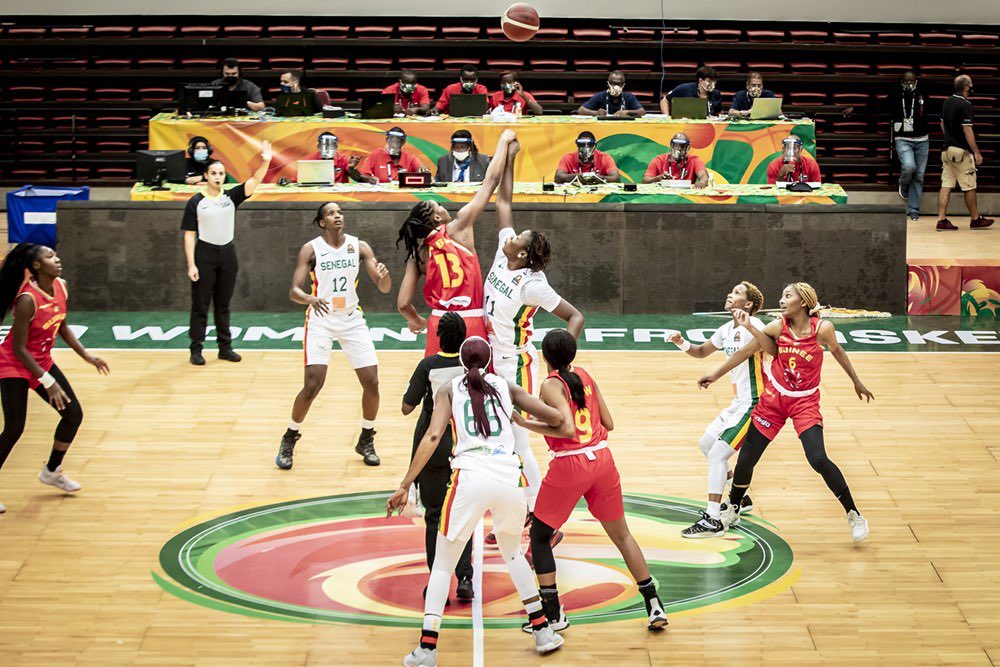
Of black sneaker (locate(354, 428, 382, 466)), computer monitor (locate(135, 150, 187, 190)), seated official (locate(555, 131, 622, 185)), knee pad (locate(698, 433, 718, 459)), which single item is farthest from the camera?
seated official (locate(555, 131, 622, 185))

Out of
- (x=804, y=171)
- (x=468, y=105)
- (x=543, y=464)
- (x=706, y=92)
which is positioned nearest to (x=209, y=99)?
(x=468, y=105)

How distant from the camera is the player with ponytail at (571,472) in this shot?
634 cm

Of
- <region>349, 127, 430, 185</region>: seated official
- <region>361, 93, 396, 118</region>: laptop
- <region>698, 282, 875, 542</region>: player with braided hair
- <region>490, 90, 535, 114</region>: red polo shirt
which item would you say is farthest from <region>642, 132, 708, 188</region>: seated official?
<region>698, 282, 875, 542</region>: player with braided hair

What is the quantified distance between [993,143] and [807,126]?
4.10 metres

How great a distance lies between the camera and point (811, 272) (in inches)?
538

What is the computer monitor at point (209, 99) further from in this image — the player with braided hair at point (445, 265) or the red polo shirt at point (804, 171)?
the player with braided hair at point (445, 265)

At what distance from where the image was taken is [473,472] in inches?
239

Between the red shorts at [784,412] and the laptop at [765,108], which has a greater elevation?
the laptop at [765,108]

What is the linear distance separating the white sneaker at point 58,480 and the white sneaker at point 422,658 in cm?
342

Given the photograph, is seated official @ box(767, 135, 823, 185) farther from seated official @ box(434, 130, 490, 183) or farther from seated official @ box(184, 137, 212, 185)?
seated official @ box(184, 137, 212, 185)

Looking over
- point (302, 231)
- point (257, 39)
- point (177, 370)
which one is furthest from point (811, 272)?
point (257, 39)

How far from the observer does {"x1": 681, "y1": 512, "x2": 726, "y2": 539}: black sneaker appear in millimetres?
7934

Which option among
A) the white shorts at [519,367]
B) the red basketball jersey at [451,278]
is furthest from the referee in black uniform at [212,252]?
the white shorts at [519,367]

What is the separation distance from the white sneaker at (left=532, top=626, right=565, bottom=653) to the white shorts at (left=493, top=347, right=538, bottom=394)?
6.12ft
